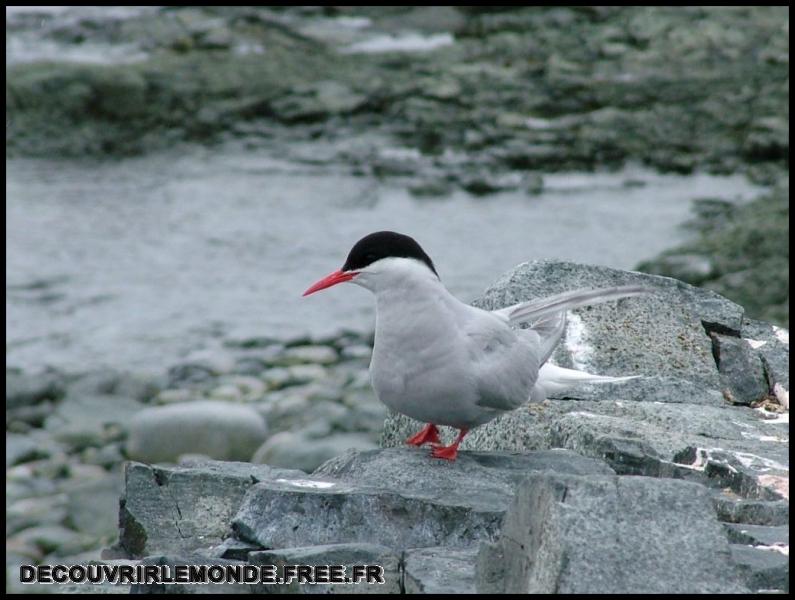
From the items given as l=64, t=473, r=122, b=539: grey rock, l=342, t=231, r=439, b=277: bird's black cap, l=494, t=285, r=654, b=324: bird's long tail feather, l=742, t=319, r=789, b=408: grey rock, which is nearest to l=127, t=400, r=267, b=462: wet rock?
l=64, t=473, r=122, b=539: grey rock

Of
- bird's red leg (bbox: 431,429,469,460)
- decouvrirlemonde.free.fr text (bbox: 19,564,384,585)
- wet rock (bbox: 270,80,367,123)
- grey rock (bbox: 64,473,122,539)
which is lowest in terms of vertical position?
grey rock (bbox: 64,473,122,539)

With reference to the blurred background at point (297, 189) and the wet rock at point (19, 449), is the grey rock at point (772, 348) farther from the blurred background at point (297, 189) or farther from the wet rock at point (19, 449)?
the wet rock at point (19, 449)

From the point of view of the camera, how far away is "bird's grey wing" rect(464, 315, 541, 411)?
14.8 ft

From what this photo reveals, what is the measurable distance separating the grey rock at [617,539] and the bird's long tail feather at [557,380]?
1572 millimetres

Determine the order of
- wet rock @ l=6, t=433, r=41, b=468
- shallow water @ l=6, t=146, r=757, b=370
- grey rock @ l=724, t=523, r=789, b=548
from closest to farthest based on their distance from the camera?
grey rock @ l=724, t=523, r=789, b=548, wet rock @ l=6, t=433, r=41, b=468, shallow water @ l=6, t=146, r=757, b=370

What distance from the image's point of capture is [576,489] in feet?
10.7

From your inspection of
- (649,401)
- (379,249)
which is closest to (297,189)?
(649,401)

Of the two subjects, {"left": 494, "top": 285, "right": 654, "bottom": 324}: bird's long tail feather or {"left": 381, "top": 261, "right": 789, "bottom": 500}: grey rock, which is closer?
{"left": 381, "top": 261, "right": 789, "bottom": 500}: grey rock

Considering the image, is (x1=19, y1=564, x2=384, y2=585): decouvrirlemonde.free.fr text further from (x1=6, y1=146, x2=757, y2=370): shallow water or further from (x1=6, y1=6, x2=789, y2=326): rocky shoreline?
(x1=6, y1=6, x2=789, y2=326): rocky shoreline

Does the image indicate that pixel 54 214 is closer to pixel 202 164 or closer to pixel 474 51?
pixel 202 164

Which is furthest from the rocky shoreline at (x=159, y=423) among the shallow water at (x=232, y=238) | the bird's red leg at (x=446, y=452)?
the bird's red leg at (x=446, y=452)

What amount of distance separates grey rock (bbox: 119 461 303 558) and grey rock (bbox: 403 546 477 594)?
1.14 metres

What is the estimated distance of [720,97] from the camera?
1750cm

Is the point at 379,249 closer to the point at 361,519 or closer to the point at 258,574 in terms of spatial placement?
the point at 361,519
